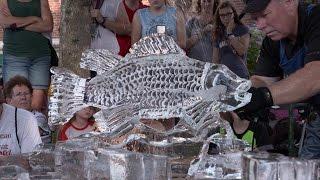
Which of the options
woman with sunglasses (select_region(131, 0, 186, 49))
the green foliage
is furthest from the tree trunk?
the green foliage

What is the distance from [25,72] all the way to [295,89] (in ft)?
10.9

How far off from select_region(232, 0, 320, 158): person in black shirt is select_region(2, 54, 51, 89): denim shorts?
247 centimetres

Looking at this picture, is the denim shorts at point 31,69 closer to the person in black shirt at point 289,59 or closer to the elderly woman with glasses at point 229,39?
the elderly woman with glasses at point 229,39

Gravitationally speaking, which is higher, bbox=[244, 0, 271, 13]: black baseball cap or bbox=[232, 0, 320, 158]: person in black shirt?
bbox=[244, 0, 271, 13]: black baseball cap

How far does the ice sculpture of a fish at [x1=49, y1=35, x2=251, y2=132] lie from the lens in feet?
11.2

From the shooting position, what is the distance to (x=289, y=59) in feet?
12.3

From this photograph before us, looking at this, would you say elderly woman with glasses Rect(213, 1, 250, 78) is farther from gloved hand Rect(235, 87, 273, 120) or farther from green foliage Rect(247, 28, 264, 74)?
green foliage Rect(247, 28, 264, 74)

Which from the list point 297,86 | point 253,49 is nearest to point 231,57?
point 297,86

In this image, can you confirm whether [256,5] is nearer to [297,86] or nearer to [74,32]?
[297,86]

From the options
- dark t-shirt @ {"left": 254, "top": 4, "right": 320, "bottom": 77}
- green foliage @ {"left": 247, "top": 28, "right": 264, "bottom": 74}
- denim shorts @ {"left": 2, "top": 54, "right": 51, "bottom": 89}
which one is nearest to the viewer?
dark t-shirt @ {"left": 254, "top": 4, "right": 320, "bottom": 77}

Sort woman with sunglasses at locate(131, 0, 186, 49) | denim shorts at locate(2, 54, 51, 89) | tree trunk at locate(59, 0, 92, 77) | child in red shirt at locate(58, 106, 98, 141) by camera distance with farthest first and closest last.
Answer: denim shorts at locate(2, 54, 51, 89)
tree trunk at locate(59, 0, 92, 77)
woman with sunglasses at locate(131, 0, 186, 49)
child in red shirt at locate(58, 106, 98, 141)

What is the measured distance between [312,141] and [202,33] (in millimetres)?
2451

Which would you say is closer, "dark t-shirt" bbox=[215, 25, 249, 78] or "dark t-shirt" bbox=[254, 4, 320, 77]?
"dark t-shirt" bbox=[254, 4, 320, 77]

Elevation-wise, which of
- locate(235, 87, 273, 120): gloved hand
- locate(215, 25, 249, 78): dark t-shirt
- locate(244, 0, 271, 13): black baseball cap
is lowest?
locate(235, 87, 273, 120): gloved hand
